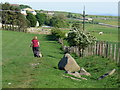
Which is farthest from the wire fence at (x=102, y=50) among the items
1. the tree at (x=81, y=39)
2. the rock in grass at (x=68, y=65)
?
the rock in grass at (x=68, y=65)

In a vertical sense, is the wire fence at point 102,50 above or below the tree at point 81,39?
below

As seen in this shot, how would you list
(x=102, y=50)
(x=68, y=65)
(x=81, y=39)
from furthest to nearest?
(x=81, y=39), (x=102, y=50), (x=68, y=65)

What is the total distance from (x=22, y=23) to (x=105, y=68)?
74.4 m

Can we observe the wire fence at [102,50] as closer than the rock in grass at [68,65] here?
No

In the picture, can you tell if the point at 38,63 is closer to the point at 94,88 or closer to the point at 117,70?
the point at 117,70

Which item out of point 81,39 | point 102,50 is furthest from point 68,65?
point 81,39

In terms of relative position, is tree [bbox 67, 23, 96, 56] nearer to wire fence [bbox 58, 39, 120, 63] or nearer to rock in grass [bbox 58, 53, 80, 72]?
wire fence [bbox 58, 39, 120, 63]

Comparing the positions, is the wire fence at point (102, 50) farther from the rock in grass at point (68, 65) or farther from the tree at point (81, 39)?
the rock in grass at point (68, 65)

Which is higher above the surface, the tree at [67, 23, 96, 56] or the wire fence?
the tree at [67, 23, 96, 56]

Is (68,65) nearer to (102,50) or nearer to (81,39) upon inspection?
(102,50)

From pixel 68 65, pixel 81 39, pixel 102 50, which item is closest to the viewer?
pixel 68 65

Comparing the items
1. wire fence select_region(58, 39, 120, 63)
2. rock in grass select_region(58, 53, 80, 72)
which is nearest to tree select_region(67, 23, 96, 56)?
wire fence select_region(58, 39, 120, 63)

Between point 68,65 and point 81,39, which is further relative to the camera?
point 81,39

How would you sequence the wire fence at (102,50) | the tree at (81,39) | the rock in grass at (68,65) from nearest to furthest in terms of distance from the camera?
the rock in grass at (68,65) < the wire fence at (102,50) < the tree at (81,39)
